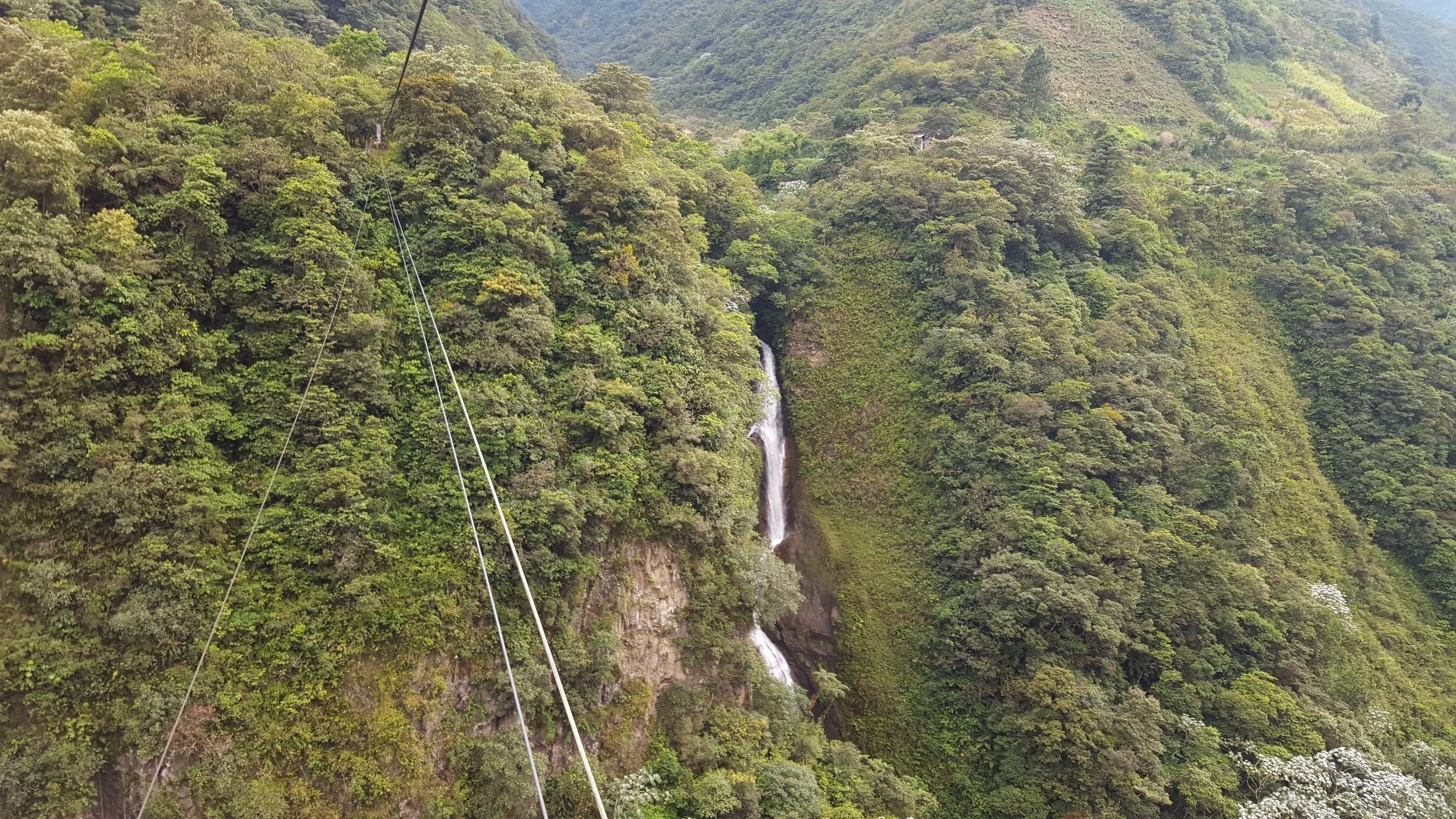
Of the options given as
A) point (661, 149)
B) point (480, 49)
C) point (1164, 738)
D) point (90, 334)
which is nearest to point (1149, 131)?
point (661, 149)

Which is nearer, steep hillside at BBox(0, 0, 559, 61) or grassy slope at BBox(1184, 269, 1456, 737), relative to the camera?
grassy slope at BBox(1184, 269, 1456, 737)

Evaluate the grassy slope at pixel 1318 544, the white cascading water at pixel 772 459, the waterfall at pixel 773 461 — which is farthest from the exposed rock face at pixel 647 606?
the grassy slope at pixel 1318 544

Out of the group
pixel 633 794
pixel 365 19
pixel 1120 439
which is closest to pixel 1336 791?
pixel 1120 439

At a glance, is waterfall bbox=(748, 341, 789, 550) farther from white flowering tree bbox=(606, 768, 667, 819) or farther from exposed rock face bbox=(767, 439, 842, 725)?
white flowering tree bbox=(606, 768, 667, 819)

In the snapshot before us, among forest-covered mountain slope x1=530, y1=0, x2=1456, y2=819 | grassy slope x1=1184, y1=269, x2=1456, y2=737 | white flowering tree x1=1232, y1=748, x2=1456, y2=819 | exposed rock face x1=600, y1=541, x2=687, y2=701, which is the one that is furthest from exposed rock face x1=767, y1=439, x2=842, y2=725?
grassy slope x1=1184, y1=269, x2=1456, y2=737

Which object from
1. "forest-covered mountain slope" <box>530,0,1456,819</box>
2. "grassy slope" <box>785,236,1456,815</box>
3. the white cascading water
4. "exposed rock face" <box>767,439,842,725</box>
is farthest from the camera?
the white cascading water

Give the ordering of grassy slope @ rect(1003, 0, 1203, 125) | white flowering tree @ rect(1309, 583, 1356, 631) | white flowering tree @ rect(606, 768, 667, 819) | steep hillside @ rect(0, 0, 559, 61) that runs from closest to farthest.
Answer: white flowering tree @ rect(606, 768, 667, 819), white flowering tree @ rect(1309, 583, 1356, 631), steep hillside @ rect(0, 0, 559, 61), grassy slope @ rect(1003, 0, 1203, 125)
